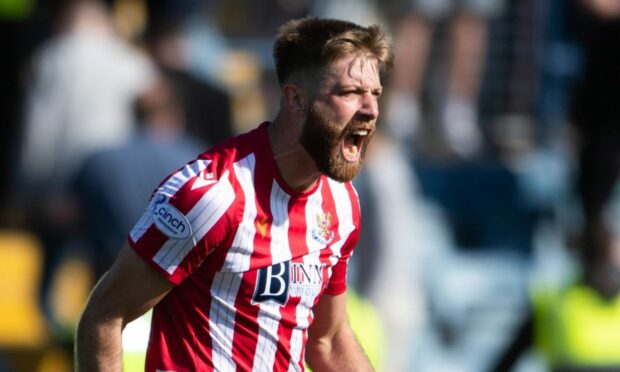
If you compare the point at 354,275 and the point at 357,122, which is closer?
the point at 357,122

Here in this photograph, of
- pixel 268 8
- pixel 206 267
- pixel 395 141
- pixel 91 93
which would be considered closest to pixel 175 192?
pixel 206 267

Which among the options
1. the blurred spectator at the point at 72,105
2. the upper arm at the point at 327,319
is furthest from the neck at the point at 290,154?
the blurred spectator at the point at 72,105

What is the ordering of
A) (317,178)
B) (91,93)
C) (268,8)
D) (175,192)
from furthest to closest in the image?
(268,8), (91,93), (317,178), (175,192)

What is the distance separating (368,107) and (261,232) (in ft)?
1.71

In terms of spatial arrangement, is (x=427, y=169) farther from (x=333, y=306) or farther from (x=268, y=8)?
(x=333, y=306)

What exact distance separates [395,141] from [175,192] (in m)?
5.70

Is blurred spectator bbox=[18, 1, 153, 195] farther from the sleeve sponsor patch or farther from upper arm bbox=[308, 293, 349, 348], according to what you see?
the sleeve sponsor patch

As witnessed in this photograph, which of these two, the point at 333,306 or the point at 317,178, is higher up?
the point at 317,178

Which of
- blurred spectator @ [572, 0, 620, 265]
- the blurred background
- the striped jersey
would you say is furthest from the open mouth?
blurred spectator @ [572, 0, 620, 265]

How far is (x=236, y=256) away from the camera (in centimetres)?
444

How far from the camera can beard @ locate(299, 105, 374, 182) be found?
14.1 ft

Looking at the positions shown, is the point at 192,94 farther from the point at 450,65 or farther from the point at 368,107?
the point at 368,107

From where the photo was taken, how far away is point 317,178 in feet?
15.2

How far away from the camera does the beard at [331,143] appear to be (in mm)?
4305
